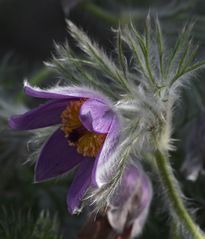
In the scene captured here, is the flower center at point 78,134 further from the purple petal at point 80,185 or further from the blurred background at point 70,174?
the blurred background at point 70,174

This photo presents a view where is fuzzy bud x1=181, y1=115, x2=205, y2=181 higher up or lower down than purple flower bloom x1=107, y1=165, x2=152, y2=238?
higher up

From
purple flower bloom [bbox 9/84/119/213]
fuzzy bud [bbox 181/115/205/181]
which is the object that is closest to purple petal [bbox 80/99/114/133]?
purple flower bloom [bbox 9/84/119/213]

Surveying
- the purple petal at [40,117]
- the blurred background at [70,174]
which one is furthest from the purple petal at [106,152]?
the blurred background at [70,174]

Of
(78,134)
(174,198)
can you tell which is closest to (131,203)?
(174,198)

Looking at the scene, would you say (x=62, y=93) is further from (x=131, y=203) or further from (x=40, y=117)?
(x=131, y=203)

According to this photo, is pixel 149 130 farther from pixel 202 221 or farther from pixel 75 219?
pixel 75 219

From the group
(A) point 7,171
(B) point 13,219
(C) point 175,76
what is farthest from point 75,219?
(C) point 175,76

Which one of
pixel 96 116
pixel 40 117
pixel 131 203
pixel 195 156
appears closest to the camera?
pixel 96 116

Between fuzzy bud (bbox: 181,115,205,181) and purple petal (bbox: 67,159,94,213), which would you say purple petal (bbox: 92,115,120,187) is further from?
fuzzy bud (bbox: 181,115,205,181)
